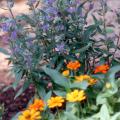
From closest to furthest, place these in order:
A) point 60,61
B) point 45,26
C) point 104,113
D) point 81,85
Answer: point 104,113, point 81,85, point 45,26, point 60,61

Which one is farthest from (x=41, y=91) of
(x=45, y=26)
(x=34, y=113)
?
(x=34, y=113)

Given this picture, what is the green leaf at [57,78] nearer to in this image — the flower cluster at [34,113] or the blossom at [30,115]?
the flower cluster at [34,113]

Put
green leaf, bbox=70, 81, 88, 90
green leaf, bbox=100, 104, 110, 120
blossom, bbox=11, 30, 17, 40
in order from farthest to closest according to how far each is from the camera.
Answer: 1. blossom, bbox=11, 30, 17, 40
2. green leaf, bbox=70, 81, 88, 90
3. green leaf, bbox=100, 104, 110, 120

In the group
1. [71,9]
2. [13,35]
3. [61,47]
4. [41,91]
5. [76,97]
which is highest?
[71,9]

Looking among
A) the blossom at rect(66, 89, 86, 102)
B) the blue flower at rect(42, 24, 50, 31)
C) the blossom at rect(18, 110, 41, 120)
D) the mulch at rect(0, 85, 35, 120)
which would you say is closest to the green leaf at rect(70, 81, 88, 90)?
the blossom at rect(66, 89, 86, 102)

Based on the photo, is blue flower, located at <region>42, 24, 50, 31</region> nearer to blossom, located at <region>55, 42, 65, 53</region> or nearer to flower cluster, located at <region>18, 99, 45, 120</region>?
blossom, located at <region>55, 42, 65, 53</region>

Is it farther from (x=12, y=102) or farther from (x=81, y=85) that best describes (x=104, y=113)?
(x=12, y=102)

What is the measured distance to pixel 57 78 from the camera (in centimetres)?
354

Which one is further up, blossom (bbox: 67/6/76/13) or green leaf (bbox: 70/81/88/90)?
blossom (bbox: 67/6/76/13)

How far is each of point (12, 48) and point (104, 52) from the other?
89 centimetres

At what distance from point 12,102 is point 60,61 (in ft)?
3.65

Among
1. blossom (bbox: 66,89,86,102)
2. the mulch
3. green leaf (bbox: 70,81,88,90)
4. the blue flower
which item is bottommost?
the mulch

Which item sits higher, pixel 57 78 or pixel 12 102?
pixel 57 78

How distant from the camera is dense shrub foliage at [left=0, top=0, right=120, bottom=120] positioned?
10.8 ft
